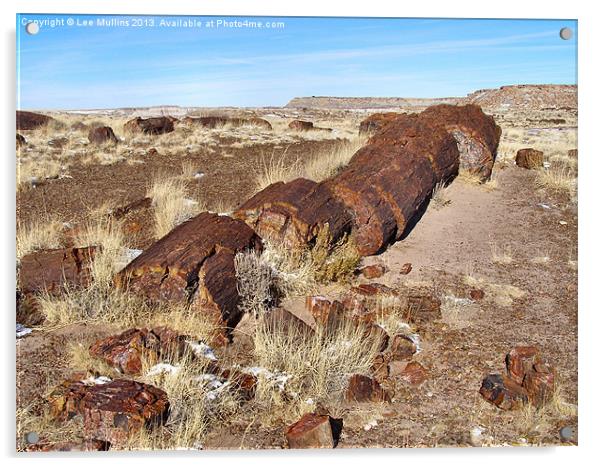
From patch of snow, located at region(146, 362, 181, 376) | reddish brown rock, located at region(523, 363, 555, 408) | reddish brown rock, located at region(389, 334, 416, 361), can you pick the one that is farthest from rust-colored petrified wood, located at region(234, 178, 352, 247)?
reddish brown rock, located at region(523, 363, 555, 408)

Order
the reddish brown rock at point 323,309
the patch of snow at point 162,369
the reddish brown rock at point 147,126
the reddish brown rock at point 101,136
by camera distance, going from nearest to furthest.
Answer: the patch of snow at point 162,369 → the reddish brown rock at point 323,309 → the reddish brown rock at point 101,136 → the reddish brown rock at point 147,126

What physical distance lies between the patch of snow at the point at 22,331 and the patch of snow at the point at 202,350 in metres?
1.23

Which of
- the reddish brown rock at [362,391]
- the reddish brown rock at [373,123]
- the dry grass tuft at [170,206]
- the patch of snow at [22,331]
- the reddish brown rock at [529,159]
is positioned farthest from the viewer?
the reddish brown rock at [373,123]

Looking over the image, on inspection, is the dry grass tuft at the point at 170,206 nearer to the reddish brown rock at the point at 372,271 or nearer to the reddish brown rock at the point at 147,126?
the reddish brown rock at the point at 372,271

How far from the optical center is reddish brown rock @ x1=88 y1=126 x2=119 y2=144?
11.3 m

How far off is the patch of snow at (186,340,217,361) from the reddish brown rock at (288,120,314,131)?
1048 centimetres

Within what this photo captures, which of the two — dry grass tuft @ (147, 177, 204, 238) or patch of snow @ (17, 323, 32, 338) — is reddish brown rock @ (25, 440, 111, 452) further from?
dry grass tuft @ (147, 177, 204, 238)

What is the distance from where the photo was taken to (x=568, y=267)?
504cm

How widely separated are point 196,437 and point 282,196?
2.46 m

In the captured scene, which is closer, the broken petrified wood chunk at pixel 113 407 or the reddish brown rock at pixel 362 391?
the broken petrified wood chunk at pixel 113 407

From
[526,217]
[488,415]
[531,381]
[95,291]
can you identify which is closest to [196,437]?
[95,291]

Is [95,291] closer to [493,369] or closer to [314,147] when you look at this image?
[493,369]

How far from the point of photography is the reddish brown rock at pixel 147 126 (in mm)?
12750

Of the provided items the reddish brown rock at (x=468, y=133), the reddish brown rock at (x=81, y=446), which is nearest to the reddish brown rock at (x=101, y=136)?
the reddish brown rock at (x=468, y=133)
